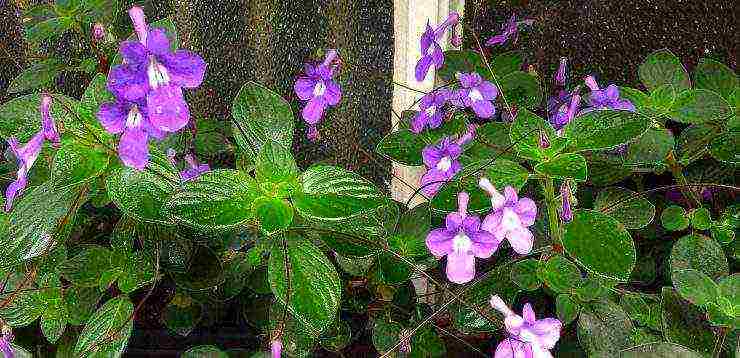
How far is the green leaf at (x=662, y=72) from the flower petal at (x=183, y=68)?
22.2 inches

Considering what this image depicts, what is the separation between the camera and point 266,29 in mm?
1209

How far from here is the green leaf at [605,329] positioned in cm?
73

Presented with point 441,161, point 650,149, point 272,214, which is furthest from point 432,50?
point 272,214

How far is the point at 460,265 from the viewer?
0.68 metres

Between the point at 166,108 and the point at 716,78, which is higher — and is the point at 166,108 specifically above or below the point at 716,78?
above

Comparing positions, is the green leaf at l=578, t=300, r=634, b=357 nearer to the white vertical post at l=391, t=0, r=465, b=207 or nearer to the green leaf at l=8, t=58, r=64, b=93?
the white vertical post at l=391, t=0, r=465, b=207

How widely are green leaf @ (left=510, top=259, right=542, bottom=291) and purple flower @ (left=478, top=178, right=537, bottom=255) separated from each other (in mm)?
106

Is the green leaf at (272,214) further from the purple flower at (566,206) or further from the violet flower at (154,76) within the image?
the purple flower at (566,206)

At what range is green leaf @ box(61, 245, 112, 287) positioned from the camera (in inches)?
30.4

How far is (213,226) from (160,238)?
186 mm

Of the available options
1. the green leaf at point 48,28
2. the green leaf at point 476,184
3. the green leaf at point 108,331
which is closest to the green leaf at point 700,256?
the green leaf at point 476,184

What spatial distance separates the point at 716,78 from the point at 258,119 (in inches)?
23.3

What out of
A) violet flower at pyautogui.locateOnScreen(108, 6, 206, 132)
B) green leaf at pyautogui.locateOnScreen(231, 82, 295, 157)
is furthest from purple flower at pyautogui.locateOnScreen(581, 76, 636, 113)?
violet flower at pyautogui.locateOnScreen(108, 6, 206, 132)

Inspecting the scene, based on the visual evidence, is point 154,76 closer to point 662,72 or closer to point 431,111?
point 431,111
